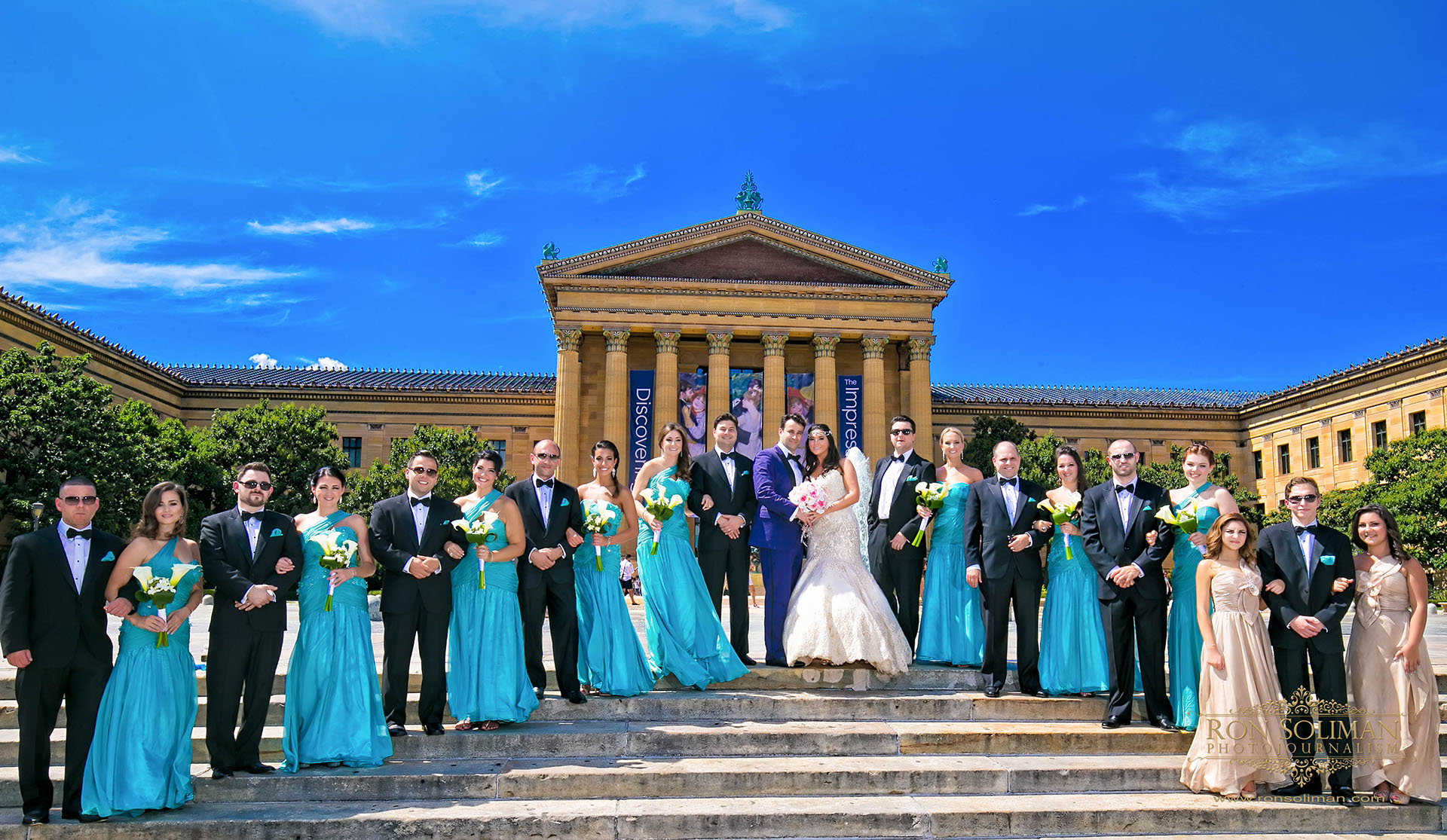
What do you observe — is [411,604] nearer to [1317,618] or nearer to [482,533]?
[482,533]

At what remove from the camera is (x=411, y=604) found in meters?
7.66

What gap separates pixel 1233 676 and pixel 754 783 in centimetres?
367

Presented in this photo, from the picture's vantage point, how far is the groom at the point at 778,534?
9.22m

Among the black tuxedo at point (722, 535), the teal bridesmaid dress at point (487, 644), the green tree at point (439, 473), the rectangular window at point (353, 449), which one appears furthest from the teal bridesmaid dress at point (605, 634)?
the rectangular window at point (353, 449)

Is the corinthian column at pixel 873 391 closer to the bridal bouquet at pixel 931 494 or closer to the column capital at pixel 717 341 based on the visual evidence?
the column capital at pixel 717 341

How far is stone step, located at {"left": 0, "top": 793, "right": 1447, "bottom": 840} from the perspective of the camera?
6.42 meters

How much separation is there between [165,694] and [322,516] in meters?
1.63

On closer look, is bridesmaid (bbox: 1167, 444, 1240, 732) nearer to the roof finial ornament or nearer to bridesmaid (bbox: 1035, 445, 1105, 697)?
bridesmaid (bbox: 1035, 445, 1105, 697)

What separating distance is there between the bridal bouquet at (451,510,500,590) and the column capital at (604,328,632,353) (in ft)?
118

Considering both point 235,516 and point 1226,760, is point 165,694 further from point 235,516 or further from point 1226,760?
point 1226,760

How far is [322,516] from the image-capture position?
7.64 metres

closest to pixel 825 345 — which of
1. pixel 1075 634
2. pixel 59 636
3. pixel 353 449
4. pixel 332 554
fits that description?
pixel 353 449

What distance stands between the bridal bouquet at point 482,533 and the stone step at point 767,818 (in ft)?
6.07

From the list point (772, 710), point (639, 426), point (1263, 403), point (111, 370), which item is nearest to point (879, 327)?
point (639, 426)
